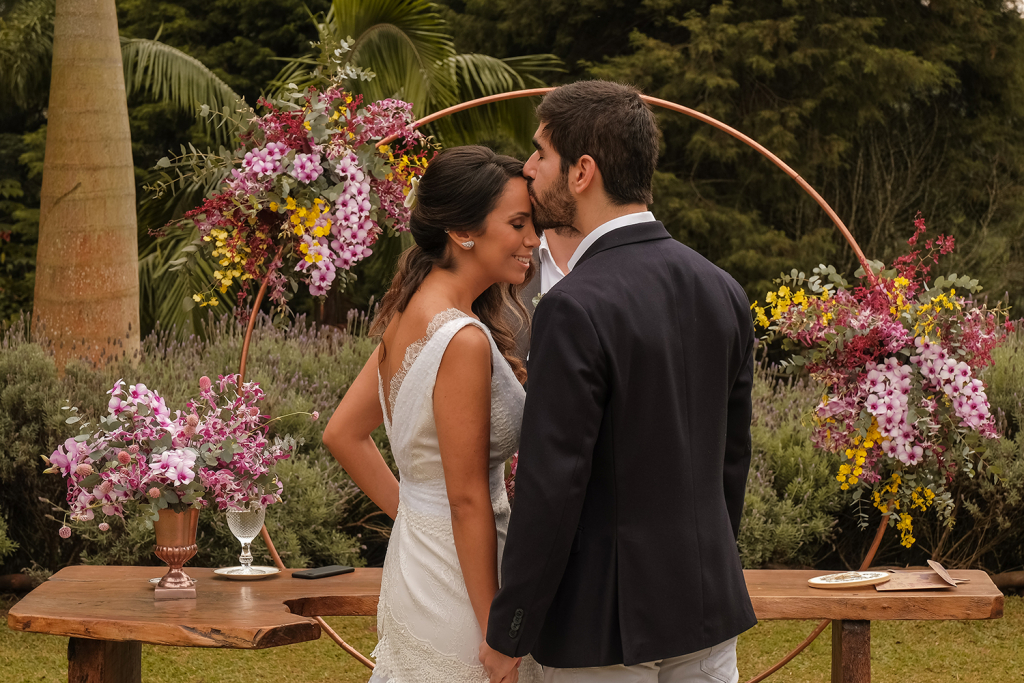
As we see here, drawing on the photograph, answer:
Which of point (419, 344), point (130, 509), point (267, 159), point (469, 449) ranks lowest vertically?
point (130, 509)

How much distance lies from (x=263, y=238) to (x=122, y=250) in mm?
3984

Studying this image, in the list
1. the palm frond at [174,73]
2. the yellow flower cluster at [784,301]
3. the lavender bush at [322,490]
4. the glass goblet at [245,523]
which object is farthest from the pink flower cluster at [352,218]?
the palm frond at [174,73]

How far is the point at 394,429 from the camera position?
7.48 ft

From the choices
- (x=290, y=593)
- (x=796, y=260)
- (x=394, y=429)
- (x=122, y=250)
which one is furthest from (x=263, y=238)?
(x=796, y=260)

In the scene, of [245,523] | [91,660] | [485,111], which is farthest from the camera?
[485,111]

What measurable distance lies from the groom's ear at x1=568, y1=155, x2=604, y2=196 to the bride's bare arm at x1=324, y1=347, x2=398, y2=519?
34.9 inches

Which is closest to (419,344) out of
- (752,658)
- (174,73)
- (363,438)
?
(363,438)

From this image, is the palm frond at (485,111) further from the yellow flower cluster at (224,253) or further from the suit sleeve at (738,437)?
the suit sleeve at (738,437)

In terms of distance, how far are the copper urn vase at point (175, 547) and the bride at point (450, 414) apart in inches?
33.3

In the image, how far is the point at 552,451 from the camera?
1.81m

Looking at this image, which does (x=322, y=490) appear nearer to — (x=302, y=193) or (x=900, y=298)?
(x=302, y=193)

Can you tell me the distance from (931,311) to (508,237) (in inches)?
80.3

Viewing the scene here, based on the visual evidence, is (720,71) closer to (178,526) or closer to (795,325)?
(795,325)

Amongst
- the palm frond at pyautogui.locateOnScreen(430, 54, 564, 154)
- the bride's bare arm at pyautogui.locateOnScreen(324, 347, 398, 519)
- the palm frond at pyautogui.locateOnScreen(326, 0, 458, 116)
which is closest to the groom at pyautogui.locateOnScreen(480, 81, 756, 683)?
the bride's bare arm at pyautogui.locateOnScreen(324, 347, 398, 519)
